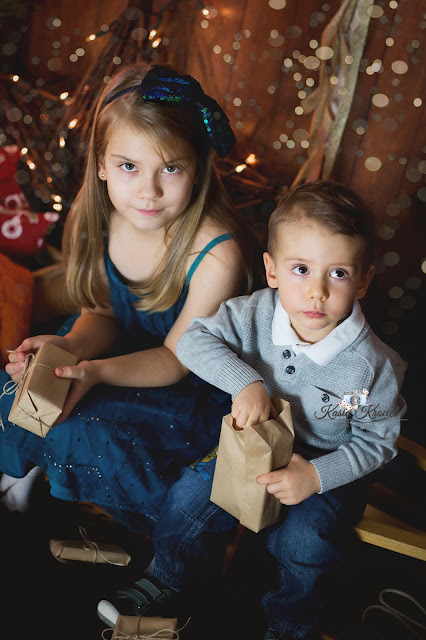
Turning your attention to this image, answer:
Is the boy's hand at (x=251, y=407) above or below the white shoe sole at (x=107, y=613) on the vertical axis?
above

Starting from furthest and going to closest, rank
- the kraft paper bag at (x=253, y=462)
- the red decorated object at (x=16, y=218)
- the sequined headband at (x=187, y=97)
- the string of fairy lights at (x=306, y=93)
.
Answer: the red decorated object at (x=16, y=218)
the string of fairy lights at (x=306, y=93)
the sequined headband at (x=187, y=97)
the kraft paper bag at (x=253, y=462)

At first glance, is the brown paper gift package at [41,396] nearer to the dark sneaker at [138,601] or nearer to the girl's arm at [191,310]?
the girl's arm at [191,310]

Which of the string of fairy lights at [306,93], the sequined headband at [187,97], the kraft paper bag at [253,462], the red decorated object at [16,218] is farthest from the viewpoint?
the red decorated object at [16,218]

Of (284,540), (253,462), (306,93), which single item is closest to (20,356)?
(253,462)

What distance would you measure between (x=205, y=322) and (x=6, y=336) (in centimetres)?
48

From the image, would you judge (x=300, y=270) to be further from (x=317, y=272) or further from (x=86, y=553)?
(x=86, y=553)

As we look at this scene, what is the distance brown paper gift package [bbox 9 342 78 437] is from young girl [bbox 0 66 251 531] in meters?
0.03

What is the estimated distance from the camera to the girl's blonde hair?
1017 mm

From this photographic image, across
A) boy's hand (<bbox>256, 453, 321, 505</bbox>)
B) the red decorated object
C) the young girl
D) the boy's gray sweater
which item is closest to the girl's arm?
the young girl

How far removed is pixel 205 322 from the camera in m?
1.06

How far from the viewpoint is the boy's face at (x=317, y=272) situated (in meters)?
0.90

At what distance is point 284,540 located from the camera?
1015 mm

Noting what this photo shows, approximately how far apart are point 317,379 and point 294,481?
0.18m

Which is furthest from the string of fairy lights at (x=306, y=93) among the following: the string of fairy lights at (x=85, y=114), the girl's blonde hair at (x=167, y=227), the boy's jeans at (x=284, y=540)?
the boy's jeans at (x=284, y=540)
